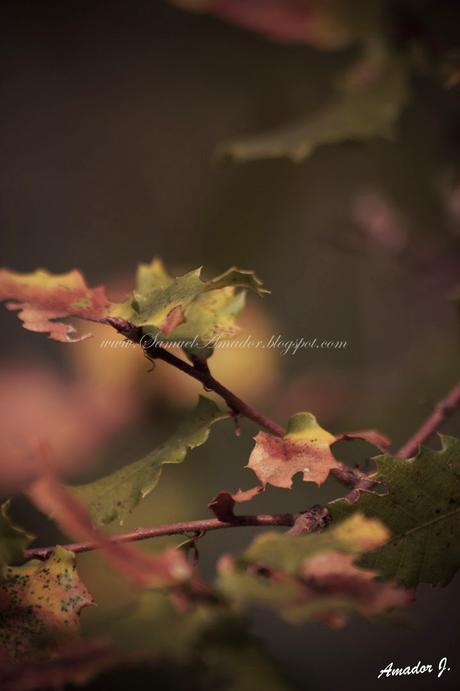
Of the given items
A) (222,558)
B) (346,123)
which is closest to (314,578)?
(222,558)

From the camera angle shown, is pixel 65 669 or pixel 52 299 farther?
pixel 52 299

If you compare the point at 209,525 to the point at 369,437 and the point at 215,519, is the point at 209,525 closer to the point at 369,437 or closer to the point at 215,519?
the point at 215,519

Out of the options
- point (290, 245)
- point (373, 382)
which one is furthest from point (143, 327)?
point (290, 245)

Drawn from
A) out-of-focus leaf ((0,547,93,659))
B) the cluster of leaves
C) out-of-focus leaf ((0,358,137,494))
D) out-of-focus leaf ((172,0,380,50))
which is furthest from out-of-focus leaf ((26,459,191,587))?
out-of-focus leaf ((0,358,137,494))

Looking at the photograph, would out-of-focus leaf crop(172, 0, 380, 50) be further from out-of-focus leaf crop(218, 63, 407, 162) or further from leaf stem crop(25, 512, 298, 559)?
leaf stem crop(25, 512, 298, 559)

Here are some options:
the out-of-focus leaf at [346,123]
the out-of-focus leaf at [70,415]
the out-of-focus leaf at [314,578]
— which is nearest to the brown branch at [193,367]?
the out-of-focus leaf at [314,578]

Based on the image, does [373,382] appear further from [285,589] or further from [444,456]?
[285,589]

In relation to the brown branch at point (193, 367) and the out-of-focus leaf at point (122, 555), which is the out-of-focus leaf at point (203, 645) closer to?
the out-of-focus leaf at point (122, 555)
